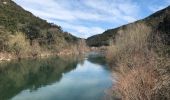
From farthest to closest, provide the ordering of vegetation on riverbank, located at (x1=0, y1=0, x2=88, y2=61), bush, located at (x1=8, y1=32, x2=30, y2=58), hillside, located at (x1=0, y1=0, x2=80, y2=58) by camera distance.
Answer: hillside, located at (x1=0, y1=0, x2=80, y2=58) → bush, located at (x1=8, y1=32, x2=30, y2=58) → vegetation on riverbank, located at (x1=0, y1=0, x2=88, y2=61)

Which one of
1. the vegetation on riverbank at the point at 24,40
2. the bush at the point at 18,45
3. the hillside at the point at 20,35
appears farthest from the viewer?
the hillside at the point at 20,35

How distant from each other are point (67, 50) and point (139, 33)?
72.2 meters

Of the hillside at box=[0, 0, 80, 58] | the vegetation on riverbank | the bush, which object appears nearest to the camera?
the vegetation on riverbank

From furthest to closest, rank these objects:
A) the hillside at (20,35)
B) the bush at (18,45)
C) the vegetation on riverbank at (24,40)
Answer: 1. the hillside at (20,35)
2. the bush at (18,45)
3. the vegetation on riverbank at (24,40)

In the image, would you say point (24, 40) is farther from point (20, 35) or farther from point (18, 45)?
point (18, 45)

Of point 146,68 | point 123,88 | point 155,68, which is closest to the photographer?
point 155,68

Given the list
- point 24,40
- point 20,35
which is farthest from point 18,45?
point 20,35

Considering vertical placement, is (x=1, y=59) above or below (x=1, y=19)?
below

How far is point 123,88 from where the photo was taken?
65.8 feet

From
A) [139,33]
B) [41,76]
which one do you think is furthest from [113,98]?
[139,33]

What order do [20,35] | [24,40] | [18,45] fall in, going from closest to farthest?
[18,45]
[24,40]
[20,35]

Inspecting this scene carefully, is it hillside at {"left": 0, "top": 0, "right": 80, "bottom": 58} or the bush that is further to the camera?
hillside at {"left": 0, "top": 0, "right": 80, "bottom": 58}

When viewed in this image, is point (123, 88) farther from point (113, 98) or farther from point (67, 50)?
point (67, 50)

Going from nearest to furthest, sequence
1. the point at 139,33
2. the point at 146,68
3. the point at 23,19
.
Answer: the point at 146,68 < the point at 139,33 < the point at 23,19
